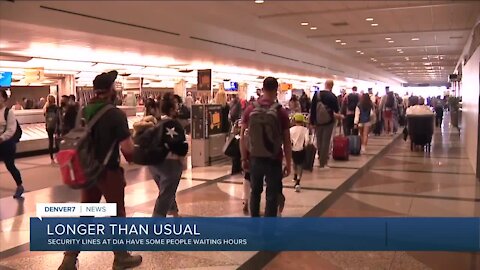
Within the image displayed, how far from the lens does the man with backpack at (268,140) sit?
353cm

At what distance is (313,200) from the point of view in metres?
5.68

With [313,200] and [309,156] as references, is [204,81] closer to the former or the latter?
[309,156]

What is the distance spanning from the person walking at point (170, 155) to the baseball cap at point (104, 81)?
1.47ft

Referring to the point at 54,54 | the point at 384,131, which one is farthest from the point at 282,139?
the point at 384,131

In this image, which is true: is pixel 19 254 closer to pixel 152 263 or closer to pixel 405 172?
pixel 152 263

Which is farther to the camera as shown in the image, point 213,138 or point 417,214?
point 213,138

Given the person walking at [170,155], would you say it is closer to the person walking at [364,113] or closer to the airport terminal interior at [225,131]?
the airport terminal interior at [225,131]

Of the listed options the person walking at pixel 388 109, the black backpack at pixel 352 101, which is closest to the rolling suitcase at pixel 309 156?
the black backpack at pixel 352 101

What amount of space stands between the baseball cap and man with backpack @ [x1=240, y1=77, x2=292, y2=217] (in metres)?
1.30

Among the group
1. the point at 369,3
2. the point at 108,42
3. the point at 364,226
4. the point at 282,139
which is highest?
the point at 108,42

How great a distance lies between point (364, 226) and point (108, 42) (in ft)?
26.1

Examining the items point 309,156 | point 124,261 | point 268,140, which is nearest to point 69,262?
point 124,261

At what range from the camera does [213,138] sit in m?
9.23

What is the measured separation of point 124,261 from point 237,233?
0.88 meters
